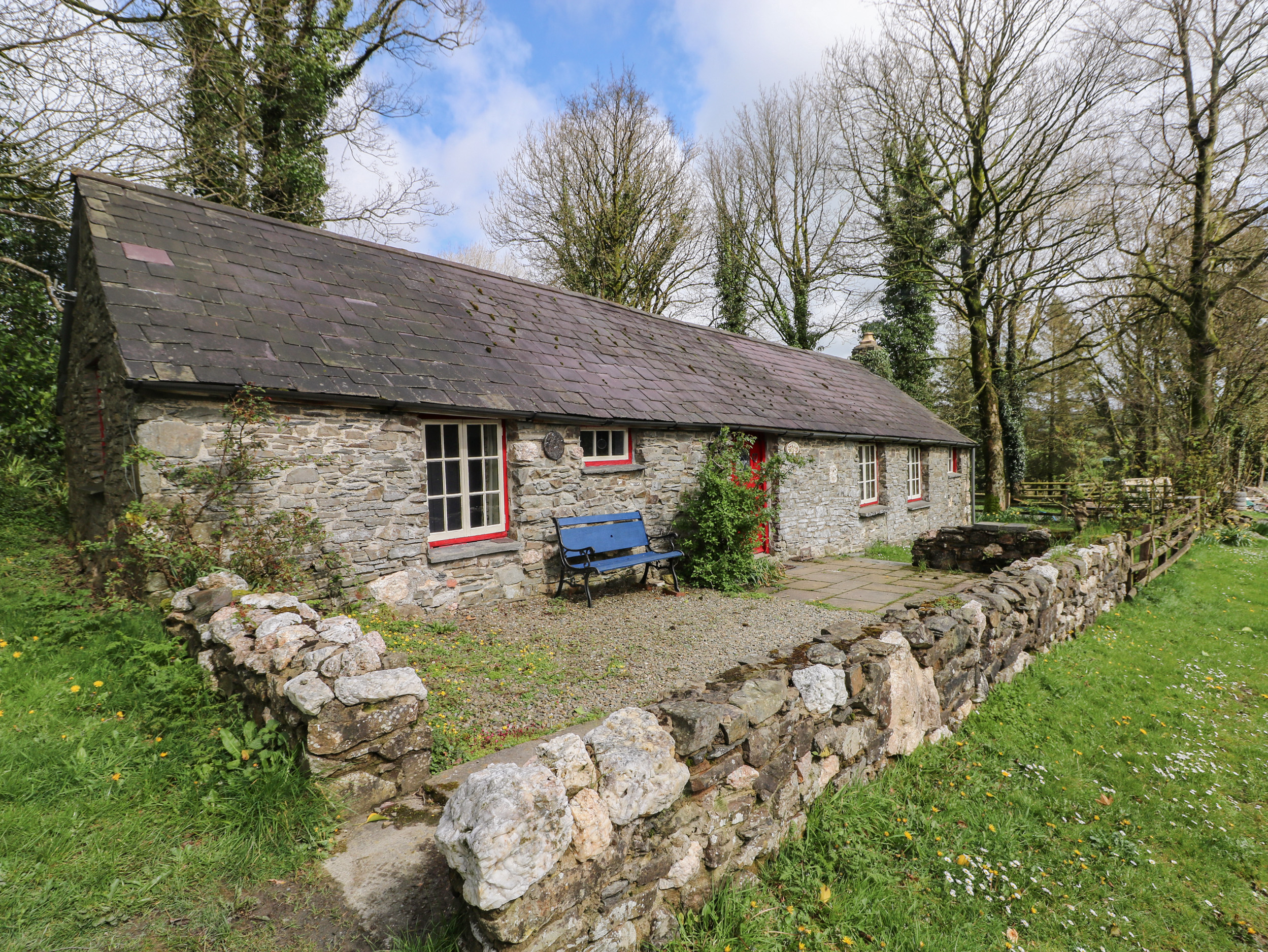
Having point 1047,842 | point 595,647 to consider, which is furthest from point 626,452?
point 1047,842

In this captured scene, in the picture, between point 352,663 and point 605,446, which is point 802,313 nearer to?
point 605,446

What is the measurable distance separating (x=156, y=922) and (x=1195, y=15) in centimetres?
2387

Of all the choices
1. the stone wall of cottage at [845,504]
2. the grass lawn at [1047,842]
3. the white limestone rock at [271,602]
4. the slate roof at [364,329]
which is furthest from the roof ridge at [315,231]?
the grass lawn at [1047,842]

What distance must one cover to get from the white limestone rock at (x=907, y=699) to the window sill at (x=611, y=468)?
16.6 ft

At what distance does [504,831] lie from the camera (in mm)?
1989

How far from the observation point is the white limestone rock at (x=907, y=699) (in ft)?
13.2

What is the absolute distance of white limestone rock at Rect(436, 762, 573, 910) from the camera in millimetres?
1951

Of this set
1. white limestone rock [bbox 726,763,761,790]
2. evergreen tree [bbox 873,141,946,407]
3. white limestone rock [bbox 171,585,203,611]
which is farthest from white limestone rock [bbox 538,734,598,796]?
evergreen tree [bbox 873,141,946,407]

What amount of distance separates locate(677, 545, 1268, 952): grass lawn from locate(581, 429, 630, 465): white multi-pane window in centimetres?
565

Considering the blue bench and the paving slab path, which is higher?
the blue bench

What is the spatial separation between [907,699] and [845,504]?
9428 mm

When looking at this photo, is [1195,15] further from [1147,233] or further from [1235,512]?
[1235,512]

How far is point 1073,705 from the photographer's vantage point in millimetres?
5344

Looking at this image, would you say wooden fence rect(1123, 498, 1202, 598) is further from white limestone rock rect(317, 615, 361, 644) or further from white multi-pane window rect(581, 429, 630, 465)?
white limestone rock rect(317, 615, 361, 644)
